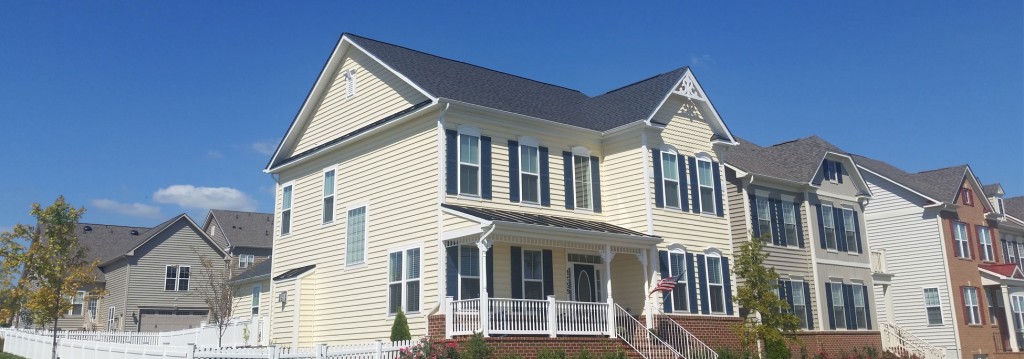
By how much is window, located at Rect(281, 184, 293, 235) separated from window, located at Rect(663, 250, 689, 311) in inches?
487

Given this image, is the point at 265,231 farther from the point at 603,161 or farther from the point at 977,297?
the point at 977,297

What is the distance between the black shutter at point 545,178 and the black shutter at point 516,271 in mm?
2079

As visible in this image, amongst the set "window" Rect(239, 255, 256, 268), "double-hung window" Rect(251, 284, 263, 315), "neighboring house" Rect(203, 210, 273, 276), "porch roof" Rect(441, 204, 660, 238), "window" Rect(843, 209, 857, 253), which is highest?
"neighboring house" Rect(203, 210, 273, 276)

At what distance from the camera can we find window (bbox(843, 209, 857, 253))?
33094mm

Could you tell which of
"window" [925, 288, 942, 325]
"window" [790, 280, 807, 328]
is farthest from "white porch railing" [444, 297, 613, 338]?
"window" [925, 288, 942, 325]

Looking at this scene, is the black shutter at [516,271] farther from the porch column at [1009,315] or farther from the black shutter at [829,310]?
the porch column at [1009,315]

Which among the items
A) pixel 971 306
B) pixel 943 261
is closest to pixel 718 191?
pixel 943 261

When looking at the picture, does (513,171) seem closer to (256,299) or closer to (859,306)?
(256,299)

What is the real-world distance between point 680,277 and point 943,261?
745 inches

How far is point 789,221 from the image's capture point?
102ft

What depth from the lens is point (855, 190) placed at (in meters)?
34.2

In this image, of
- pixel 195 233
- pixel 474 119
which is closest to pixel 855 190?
pixel 474 119

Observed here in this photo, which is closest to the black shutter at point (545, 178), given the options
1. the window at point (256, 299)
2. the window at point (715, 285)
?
the window at point (715, 285)

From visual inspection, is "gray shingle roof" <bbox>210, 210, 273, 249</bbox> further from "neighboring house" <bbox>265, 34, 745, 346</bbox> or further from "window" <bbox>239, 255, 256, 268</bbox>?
"neighboring house" <bbox>265, 34, 745, 346</bbox>
